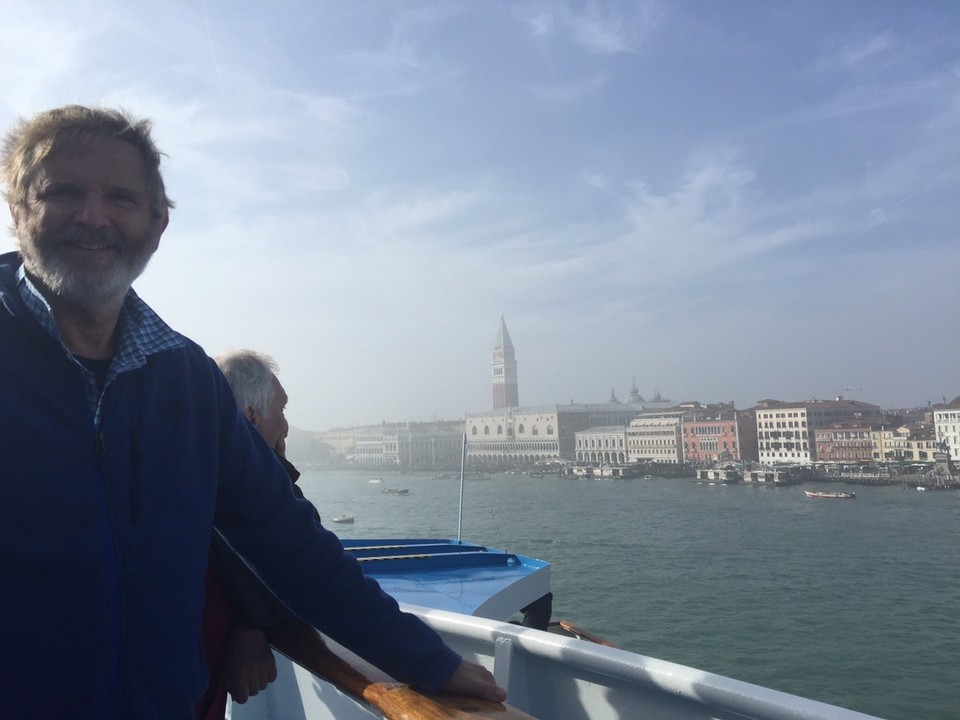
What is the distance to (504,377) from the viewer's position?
4247cm

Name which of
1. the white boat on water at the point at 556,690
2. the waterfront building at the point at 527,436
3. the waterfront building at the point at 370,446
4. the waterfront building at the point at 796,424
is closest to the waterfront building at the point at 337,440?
the waterfront building at the point at 370,446

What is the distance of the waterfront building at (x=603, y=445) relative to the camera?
1006 inches

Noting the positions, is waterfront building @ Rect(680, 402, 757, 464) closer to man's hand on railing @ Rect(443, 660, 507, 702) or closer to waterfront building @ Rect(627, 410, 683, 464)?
waterfront building @ Rect(627, 410, 683, 464)

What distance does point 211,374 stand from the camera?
16.0 inches

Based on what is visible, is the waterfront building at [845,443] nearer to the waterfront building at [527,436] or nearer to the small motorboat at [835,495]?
the small motorboat at [835,495]

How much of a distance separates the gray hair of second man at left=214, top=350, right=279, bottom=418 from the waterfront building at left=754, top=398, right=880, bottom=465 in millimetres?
21876

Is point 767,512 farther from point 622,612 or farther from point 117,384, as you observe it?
point 117,384

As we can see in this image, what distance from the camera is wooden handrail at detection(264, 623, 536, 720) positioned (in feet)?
1.13

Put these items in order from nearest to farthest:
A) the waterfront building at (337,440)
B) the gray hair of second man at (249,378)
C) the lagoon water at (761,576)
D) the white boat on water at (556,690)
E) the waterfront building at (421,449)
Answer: the white boat on water at (556,690), the gray hair of second man at (249,378), the lagoon water at (761,576), the waterfront building at (421,449), the waterfront building at (337,440)

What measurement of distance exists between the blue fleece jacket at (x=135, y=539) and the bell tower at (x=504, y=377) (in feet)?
135

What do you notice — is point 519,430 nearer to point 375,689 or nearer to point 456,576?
point 456,576

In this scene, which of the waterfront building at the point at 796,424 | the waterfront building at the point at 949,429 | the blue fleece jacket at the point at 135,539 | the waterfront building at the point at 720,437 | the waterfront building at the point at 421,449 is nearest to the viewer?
the blue fleece jacket at the point at 135,539

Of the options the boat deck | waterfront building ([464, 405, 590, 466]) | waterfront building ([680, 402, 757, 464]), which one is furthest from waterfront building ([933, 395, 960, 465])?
the boat deck

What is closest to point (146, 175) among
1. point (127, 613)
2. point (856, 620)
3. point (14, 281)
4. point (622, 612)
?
point (14, 281)
